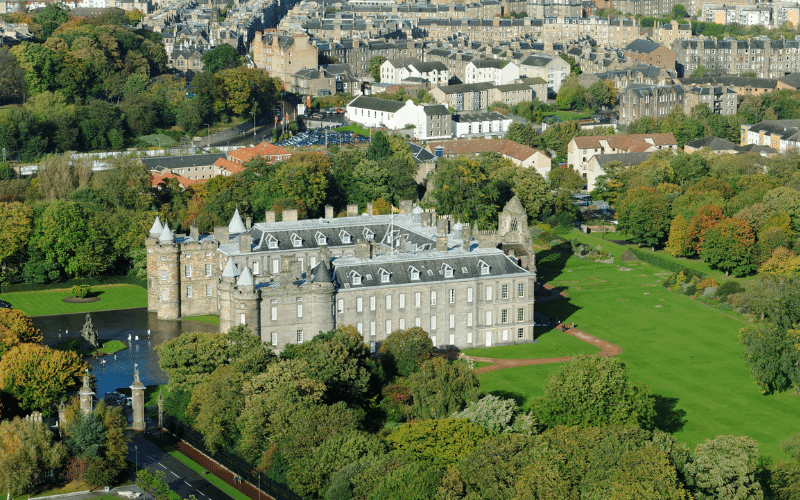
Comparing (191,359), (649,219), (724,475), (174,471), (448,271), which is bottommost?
(174,471)

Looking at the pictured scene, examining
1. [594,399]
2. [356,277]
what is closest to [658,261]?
[356,277]

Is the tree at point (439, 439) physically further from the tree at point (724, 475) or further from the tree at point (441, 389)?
the tree at point (724, 475)

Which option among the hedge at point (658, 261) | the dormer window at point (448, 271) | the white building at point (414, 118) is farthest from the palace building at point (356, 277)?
the white building at point (414, 118)

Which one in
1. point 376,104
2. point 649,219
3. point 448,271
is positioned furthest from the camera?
point 376,104

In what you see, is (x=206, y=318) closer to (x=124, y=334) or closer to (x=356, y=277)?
(x=124, y=334)

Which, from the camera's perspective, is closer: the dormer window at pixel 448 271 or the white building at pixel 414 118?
the dormer window at pixel 448 271

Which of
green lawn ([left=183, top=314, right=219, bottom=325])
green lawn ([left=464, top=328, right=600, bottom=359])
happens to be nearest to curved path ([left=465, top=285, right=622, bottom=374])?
green lawn ([left=464, top=328, right=600, bottom=359])
